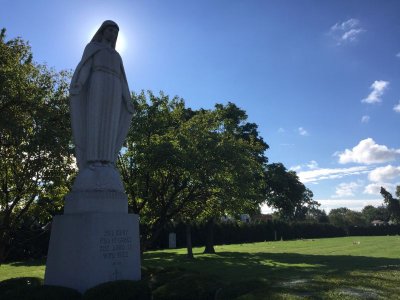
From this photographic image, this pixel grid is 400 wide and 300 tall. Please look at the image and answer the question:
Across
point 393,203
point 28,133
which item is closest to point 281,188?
point 28,133

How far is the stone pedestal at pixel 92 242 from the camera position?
22.6 feet

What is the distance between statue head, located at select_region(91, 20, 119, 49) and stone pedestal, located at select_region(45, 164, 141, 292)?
2826 mm

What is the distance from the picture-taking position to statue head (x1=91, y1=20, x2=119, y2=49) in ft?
28.3

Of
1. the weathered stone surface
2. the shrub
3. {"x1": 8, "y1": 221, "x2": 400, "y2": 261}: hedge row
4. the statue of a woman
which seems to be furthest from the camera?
{"x1": 8, "y1": 221, "x2": 400, "y2": 261}: hedge row

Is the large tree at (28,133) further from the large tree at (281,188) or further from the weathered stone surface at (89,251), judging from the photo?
the large tree at (281,188)

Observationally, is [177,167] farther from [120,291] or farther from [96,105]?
[120,291]

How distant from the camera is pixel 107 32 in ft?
28.3

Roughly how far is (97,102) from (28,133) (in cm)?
643

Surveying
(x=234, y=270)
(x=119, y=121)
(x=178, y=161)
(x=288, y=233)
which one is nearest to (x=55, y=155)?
(x=178, y=161)

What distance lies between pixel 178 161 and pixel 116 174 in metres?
8.66

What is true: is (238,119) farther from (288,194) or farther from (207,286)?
(207,286)

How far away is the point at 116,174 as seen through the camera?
808 centimetres

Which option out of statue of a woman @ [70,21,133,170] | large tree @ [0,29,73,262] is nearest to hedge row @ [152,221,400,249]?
large tree @ [0,29,73,262]

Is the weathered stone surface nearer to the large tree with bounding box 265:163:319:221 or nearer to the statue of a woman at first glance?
the statue of a woman
